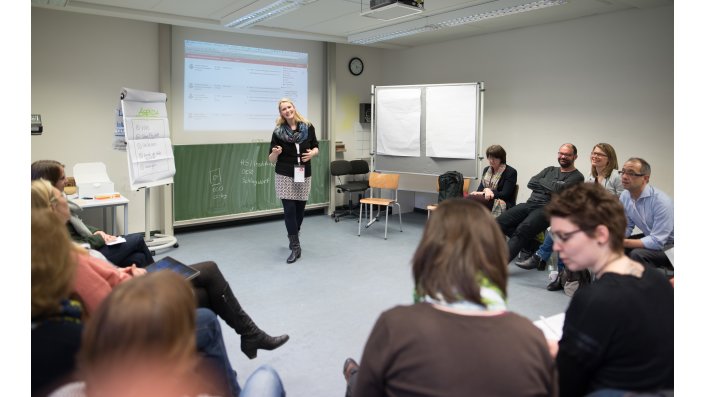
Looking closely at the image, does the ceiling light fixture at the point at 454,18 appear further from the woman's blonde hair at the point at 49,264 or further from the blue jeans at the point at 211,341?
the woman's blonde hair at the point at 49,264

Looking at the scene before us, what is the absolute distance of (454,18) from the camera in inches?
199

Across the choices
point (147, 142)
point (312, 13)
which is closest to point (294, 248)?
point (147, 142)

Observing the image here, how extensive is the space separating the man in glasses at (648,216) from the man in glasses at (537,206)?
99 cm

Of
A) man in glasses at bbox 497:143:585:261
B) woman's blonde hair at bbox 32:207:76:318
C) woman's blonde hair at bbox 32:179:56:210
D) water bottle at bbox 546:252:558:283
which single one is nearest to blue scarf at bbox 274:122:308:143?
man in glasses at bbox 497:143:585:261

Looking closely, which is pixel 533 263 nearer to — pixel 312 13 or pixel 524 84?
pixel 524 84

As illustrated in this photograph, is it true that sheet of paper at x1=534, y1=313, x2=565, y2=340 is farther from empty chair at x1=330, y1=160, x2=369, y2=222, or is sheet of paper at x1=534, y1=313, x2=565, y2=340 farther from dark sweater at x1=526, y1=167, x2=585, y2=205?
empty chair at x1=330, y1=160, x2=369, y2=222

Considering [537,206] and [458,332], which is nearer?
[458,332]

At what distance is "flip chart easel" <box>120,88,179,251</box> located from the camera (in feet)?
15.0

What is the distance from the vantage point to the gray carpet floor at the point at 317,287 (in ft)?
9.02

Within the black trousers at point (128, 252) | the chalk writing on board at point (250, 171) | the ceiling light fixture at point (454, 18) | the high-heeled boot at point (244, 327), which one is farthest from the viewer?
the chalk writing on board at point (250, 171)

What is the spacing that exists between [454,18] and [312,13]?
4.83ft

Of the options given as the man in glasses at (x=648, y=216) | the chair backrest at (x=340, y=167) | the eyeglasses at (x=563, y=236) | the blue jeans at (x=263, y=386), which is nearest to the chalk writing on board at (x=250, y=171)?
the chair backrest at (x=340, y=167)

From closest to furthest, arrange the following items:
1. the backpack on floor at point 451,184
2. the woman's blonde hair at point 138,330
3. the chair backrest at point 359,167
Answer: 1. the woman's blonde hair at point 138,330
2. the backpack on floor at point 451,184
3. the chair backrest at point 359,167
